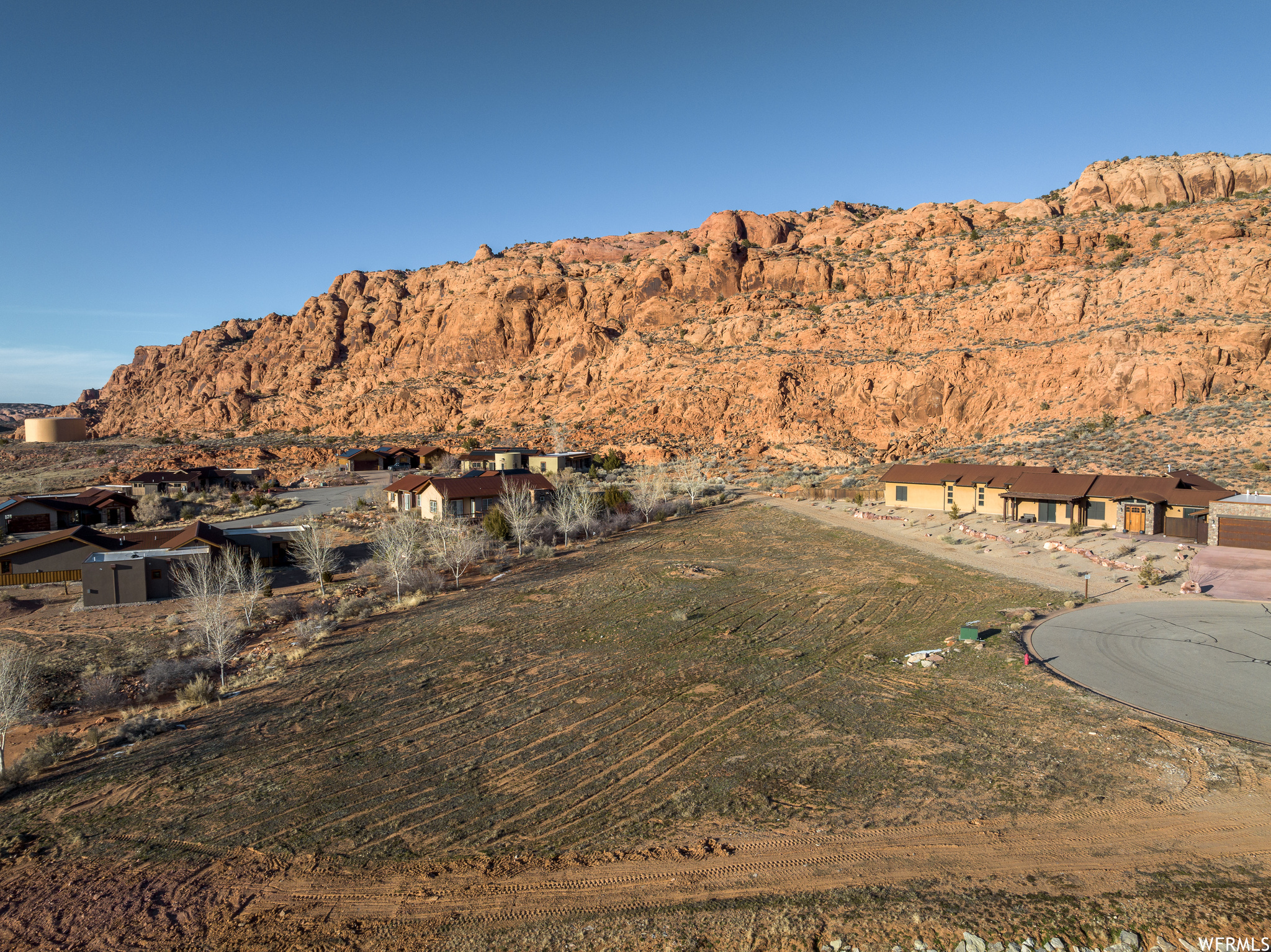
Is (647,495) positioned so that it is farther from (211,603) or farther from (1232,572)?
Answer: (1232,572)

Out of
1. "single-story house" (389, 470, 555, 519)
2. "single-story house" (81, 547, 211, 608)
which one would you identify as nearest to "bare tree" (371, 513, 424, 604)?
"single-story house" (389, 470, 555, 519)

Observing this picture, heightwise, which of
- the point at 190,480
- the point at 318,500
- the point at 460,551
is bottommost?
the point at 460,551

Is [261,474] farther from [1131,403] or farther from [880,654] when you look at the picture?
[1131,403]

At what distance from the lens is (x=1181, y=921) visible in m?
7.38

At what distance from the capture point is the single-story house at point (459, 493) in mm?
38781

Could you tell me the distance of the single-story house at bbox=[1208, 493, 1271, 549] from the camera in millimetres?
26672

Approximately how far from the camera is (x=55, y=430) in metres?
88.4

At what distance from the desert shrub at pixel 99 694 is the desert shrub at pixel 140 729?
2.62m

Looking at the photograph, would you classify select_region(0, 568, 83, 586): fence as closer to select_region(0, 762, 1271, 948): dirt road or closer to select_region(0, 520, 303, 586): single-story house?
select_region(0, 520, 303, 586): single-story house

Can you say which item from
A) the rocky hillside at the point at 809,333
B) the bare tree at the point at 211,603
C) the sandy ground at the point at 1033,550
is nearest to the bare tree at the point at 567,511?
the sandy ground at the point at 1033,550

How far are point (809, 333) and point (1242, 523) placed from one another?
51.0 m

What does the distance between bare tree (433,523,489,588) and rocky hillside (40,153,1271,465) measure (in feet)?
113

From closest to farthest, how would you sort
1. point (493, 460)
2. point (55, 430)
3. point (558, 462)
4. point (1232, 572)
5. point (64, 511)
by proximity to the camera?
point (1232, 572), point (64, 511), point (558, 462), point (493, 460), point (55, 430)

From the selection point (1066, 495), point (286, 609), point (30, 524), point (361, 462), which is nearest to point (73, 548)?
point (286, 609)
